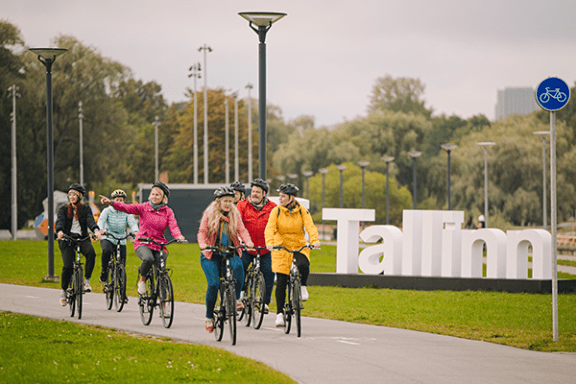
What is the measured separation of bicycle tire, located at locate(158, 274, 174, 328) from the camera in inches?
441

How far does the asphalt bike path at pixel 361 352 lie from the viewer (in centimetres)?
845

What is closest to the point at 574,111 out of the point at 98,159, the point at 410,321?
the point at 98,159

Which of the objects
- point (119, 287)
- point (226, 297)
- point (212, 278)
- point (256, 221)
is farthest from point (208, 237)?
point (119, 287)

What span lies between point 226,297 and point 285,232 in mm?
1558

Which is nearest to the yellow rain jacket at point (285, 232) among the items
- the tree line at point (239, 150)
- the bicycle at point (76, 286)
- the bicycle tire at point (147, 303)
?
the bicycle tire at point (147, 303)

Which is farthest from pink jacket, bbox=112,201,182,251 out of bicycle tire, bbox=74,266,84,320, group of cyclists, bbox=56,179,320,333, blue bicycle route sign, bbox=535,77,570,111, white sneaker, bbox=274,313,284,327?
blue bicycle route sign, bbox=535,77,570,111

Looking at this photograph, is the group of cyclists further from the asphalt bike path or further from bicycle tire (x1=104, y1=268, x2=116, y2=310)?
the asphalt bike path

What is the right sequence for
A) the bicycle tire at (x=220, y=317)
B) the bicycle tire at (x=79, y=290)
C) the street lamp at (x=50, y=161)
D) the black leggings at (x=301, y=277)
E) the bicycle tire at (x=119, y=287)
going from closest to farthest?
the bicycle tire at (x=220, y=317) → the black leggings at (x=301, y=277) → the bicycle tire at (x=79, y=290) → the bicycle tire at (x=119, y=287) → the street lamp at (x=50, y=161)

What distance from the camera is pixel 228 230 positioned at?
10.6 meters

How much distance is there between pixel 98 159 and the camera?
6806 cm

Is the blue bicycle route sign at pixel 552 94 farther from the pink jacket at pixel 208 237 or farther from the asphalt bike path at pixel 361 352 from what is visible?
the pink jacket at pixel 208 237

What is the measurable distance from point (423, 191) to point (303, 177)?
485 inches

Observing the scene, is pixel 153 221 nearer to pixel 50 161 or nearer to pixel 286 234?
pixel 286 234

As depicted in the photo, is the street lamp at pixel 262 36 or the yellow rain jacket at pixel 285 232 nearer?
the yellow rain jacket at pixel 285 232
